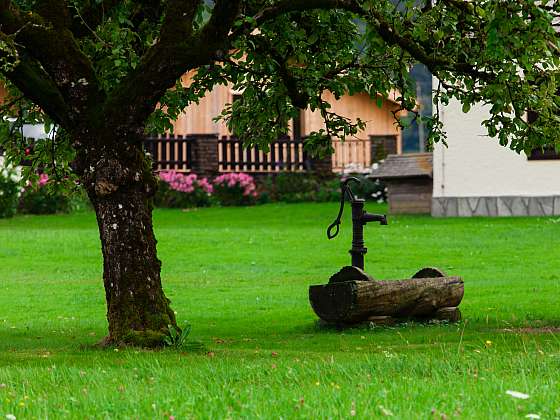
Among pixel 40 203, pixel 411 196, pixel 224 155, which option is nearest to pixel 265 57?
pixel 411 196

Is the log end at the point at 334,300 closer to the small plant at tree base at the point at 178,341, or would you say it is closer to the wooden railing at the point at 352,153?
the small plant at tree base at the point at 178,341

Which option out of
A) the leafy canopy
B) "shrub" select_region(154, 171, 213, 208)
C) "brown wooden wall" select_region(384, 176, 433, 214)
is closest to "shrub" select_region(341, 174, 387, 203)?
"shrub" select_region(154, 171, 213, 208)

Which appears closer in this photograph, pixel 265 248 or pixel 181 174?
pixel 265 248

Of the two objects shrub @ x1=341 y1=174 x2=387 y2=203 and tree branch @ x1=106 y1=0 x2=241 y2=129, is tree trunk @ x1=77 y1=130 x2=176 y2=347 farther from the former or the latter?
shrub @ x1=341 y1=174 x2=387 y2=203

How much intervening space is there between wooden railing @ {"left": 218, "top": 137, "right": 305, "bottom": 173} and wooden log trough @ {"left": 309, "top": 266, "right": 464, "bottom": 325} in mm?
26594

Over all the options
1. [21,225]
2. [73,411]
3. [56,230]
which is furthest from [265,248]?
[73,411]

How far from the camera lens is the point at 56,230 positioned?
2745 centimetres

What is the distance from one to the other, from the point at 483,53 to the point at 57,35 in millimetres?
4158

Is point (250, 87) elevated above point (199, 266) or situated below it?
above

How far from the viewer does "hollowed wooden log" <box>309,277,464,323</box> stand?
40.4 ft

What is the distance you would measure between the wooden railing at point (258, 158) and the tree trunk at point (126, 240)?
28.9 metres

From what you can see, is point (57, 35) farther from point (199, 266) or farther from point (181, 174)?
point (181, 174)

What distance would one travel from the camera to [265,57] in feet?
41.2

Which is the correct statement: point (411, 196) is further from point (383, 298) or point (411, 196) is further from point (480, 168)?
point (383, 298)
